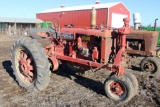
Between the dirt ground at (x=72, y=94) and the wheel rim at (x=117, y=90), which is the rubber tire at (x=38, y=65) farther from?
the wheel rim at (x=117, y=90)

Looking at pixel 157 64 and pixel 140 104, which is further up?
pixel 157 64

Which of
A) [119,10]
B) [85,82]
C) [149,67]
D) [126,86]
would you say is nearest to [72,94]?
[85,82]

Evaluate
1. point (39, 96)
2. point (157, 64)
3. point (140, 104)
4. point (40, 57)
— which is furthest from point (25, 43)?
point (157, 64)

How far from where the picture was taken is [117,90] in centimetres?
421

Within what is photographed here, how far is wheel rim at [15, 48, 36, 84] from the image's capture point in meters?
4.88

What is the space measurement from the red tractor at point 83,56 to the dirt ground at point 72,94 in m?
0.20

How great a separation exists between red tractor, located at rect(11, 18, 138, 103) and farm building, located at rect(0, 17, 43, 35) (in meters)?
19.6

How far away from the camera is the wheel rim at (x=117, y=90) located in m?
4.16

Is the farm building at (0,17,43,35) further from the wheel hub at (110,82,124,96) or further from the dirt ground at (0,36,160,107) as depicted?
the wheel hub at (110,82,124,96)

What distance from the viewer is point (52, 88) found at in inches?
194

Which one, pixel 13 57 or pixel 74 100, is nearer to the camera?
pixel 74 100

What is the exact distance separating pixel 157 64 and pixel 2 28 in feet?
73.4

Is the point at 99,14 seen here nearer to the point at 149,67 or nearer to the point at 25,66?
the point at 149,67

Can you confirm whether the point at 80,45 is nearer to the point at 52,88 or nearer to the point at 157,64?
the point at 52,88
